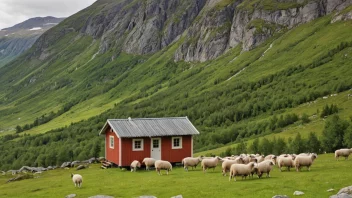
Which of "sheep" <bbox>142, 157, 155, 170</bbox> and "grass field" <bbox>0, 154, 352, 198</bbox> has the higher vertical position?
"sheep" <bbox>142, 157, 155, 170</bbox>

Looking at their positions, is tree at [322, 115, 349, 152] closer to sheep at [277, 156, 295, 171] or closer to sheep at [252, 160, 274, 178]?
sheep at [277, 156, 295, 171]

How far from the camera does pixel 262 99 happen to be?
566ft

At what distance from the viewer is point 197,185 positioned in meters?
36.5

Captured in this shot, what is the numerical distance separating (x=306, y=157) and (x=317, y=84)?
125 meters

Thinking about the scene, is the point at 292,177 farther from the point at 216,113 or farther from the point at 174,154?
the point at 216,113

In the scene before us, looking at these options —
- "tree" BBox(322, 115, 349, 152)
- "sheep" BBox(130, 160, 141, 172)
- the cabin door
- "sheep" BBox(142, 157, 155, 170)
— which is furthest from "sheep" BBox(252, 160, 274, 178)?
"tree" BBox(322, 115, 349, 152)

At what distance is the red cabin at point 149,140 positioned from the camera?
56688 mm

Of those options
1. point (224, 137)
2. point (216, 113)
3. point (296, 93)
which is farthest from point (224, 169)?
point (216, 113)

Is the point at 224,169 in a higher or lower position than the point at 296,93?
lower

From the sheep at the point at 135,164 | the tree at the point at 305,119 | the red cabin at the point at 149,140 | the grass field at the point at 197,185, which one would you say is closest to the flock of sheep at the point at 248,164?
the sheep at the point at 135,164

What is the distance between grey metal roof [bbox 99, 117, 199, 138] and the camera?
5719cm

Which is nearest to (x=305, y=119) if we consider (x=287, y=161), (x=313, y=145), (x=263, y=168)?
(x=313, y=145)

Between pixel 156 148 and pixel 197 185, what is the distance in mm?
22095

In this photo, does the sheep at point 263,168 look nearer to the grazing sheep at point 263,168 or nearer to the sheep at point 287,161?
the grazing sheep at point 263,168
